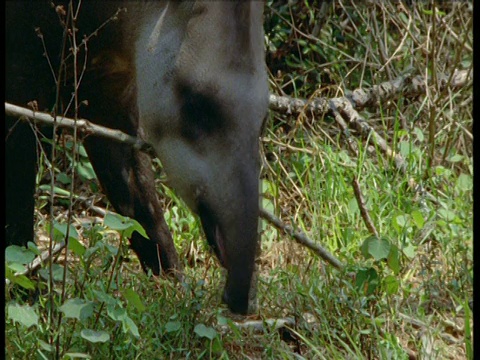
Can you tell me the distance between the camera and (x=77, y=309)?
2938mm

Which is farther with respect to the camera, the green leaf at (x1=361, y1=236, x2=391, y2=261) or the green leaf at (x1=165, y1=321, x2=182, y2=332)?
the green leaf at (x1=361, y1=236, x2=391, y2=261)

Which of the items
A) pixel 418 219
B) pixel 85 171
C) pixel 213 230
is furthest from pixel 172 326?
pixel 85 171

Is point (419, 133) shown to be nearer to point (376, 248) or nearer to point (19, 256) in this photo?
point (376, 248)

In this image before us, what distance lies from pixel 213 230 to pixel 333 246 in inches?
44.2

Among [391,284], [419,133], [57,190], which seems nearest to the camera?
[391,284]

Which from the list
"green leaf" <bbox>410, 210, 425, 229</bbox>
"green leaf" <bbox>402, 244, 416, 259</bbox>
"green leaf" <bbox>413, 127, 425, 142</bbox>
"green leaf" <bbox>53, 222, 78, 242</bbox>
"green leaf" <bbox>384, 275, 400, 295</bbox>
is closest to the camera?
"green leaf" <bbox>53, 222, 78, 242</bbox>

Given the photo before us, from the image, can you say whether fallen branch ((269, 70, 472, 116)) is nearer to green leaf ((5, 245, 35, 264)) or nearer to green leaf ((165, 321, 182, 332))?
green leaf ((165, 321, 182, 332))

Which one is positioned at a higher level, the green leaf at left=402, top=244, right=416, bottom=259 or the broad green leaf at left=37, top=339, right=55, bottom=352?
the green leaf at left=402, top=244, right=416, bottom=259

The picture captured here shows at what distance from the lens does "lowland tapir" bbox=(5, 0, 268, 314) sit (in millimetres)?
3246

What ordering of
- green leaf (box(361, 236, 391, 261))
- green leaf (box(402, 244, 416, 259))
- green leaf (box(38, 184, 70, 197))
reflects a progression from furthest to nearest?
green leaf (box(38, 184, 70, 197)) < green leaf (box(402, 244, 416, 259)) < green leaf (box(361, 236, 391, 261))

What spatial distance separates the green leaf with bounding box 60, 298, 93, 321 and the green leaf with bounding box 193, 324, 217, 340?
43cm

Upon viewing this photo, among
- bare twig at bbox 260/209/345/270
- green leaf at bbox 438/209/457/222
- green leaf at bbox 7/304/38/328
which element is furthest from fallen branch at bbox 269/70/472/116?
green leaf at bbox 7/304/38/328

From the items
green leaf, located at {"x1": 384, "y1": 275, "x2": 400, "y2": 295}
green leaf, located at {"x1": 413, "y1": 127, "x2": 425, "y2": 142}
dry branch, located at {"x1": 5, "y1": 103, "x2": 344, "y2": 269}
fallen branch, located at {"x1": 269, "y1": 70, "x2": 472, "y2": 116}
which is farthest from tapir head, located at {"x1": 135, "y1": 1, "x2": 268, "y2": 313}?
green leaf, located at {"x1": 413, "y1": 127, "x2": 425, "y2": 142}

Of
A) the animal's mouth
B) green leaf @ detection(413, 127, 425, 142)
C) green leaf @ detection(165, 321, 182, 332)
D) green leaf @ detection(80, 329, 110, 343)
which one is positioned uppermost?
green leaf @ detection(413, 127, 425, 142)
